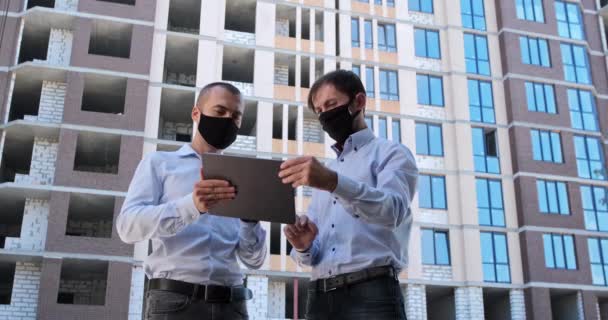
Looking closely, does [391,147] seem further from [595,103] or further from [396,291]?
[595,103]

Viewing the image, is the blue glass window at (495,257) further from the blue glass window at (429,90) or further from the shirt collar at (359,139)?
the shirt collar at (359,139)

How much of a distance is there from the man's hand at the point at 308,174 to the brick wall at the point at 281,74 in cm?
2628

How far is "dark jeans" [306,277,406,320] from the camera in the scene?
3500 millimetres

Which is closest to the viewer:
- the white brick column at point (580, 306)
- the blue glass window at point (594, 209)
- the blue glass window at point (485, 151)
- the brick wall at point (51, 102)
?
the brick wall at point (51, 102)

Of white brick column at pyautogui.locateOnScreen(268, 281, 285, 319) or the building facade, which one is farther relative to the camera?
white brick column at pyautogui.locateOnScreen(268, 281, 285, 319)

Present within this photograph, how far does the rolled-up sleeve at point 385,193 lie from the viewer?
135 inches

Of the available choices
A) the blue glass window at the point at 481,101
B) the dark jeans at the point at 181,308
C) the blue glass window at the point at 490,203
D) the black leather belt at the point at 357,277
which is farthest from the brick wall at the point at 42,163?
the black leather belt at the point at 357,277

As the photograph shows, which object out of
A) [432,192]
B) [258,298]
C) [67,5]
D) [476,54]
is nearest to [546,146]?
[476,54]

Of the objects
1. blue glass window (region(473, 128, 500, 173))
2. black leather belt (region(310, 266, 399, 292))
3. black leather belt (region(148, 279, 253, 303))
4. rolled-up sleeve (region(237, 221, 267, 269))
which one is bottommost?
black leather belt (region(148, 279, 253, 303))

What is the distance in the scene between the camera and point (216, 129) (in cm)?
428

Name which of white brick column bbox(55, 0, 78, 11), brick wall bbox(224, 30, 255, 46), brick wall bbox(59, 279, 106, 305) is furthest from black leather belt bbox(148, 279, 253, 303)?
brick wall bbox(224, 30, 255, 46)

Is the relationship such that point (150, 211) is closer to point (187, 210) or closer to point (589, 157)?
point (187, 210)

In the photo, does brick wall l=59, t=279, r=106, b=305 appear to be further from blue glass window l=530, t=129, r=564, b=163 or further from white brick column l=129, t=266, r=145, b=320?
blue glass window l=530, t=129, r=564, b=163

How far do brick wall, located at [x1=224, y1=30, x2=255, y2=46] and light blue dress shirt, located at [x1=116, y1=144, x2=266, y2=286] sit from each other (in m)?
24.9
